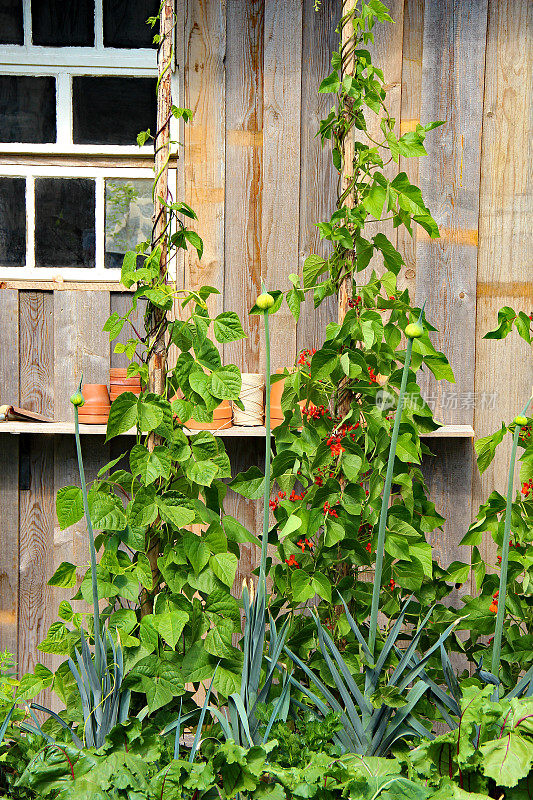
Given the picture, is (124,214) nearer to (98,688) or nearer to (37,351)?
(37,351)

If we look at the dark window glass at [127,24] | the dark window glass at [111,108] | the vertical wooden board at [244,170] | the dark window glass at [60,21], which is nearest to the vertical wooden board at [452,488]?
the vertical wooden board at [244,170]

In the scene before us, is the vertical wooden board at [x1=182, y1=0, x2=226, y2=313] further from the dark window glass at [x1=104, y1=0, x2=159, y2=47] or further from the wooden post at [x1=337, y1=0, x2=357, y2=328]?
the wooden post at [x1=337, y1=0, x2=357, y2=328]

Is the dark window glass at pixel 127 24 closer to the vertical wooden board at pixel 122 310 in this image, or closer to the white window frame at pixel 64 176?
the white window frame at pixel 64 176

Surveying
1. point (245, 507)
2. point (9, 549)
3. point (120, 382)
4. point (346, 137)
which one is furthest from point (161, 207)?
point (9, 549)

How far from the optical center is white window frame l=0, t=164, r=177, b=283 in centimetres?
196

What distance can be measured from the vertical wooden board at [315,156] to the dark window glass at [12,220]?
841 mm

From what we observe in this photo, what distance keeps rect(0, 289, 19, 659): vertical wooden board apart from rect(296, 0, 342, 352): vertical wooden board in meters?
0.84

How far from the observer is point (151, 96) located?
1958 mm

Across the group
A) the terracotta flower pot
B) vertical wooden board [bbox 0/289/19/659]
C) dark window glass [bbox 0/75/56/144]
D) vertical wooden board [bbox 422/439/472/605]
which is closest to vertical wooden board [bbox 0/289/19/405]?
vertical wooden board [bbox 0/289/19/659]

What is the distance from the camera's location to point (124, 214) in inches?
78.1

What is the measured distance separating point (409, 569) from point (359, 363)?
432 millimetres

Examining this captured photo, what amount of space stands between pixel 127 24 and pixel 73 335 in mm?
941

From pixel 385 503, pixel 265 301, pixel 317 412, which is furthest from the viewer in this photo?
pixel 317 412

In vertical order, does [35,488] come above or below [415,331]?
below
